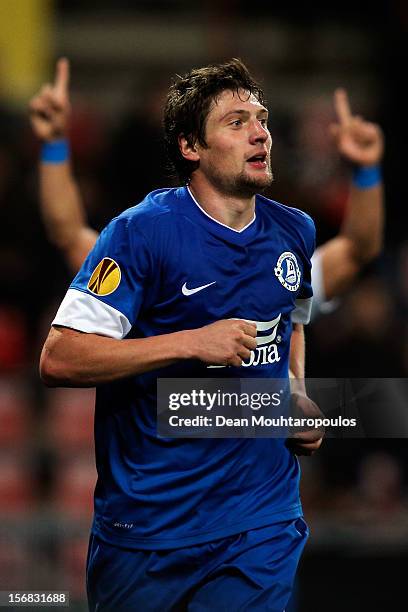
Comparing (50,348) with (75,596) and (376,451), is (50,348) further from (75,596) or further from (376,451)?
(376,451)

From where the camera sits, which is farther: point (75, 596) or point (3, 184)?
point (3, 184)

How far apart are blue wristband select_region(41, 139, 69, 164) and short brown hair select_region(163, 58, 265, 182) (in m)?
1.94

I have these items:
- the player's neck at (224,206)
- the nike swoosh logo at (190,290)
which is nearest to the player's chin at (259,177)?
the player's neck at (224,206)

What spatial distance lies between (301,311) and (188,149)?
0.74m

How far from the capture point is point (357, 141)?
5.94 meters

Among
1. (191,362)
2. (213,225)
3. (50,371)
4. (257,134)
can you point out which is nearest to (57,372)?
(50,371)

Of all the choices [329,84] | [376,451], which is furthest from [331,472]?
[329,84]

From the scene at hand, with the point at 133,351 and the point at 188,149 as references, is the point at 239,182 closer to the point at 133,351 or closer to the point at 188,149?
the point at 188,149

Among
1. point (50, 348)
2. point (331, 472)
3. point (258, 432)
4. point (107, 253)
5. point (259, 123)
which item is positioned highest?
point (259, 123)

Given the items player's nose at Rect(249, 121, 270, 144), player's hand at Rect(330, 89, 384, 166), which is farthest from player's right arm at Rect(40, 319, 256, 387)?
A: player's hand at Rect(330, 89, 384, 166)

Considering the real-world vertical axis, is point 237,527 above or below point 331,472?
above

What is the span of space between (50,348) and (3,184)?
15.0ft

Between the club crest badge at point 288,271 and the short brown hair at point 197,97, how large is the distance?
0.42 meters

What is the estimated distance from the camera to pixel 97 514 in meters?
3.82
